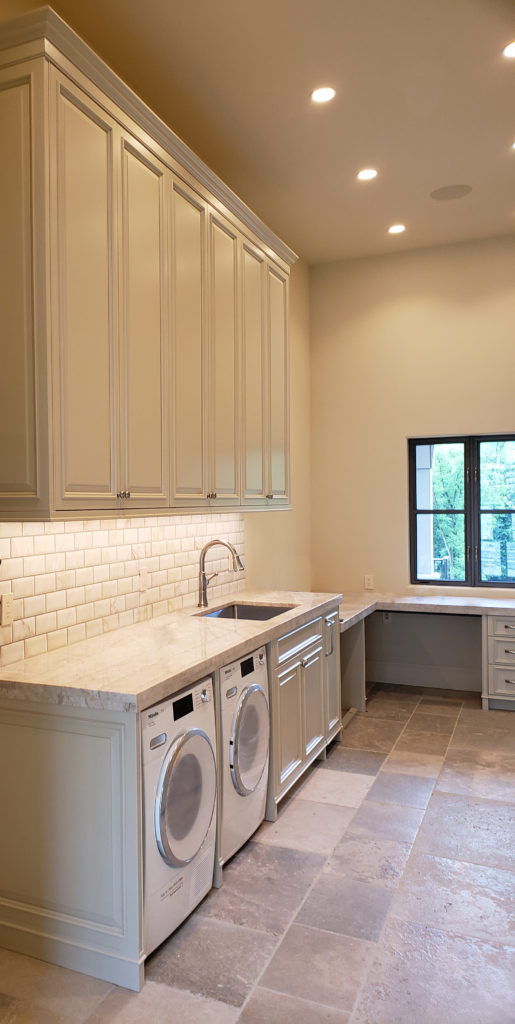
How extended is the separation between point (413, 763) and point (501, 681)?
51.4 inches

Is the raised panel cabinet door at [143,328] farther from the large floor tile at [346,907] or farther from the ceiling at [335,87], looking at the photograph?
the large floor tile at [346,907]

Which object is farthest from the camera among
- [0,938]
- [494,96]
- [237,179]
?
[237,179]

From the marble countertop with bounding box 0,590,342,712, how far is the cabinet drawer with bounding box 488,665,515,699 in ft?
6.99

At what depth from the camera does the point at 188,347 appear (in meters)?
3.07

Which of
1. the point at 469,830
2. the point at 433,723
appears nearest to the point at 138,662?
the point at 469,830

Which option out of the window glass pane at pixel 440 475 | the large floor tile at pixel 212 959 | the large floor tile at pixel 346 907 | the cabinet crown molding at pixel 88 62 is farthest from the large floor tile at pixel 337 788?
the cabinet crown molding at pixel 88 62

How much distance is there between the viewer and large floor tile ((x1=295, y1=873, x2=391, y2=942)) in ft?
7.86

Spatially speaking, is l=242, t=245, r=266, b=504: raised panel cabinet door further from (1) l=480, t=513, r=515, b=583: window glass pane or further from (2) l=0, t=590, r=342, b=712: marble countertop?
(1) l=480, t=513, r=515, b=583: window glass pane

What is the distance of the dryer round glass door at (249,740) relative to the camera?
2.71 meters

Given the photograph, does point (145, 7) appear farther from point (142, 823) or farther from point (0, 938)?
point (0, 938)

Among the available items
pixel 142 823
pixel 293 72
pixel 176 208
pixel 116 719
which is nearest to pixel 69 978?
pixel 142 823

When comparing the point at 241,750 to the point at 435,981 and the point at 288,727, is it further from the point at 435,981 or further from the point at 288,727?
the point at 435,981

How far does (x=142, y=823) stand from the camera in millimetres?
2068

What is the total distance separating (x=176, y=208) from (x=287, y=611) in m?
2.05
